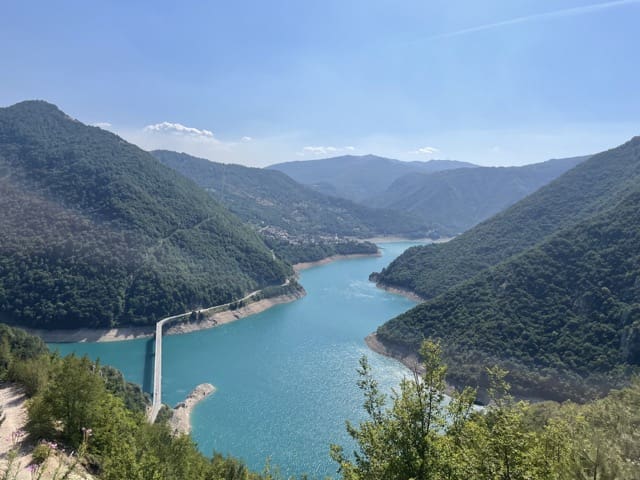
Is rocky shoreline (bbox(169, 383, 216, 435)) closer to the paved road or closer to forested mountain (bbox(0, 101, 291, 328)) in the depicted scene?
the paved road

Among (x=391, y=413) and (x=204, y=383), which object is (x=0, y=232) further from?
(x=391, y=413)

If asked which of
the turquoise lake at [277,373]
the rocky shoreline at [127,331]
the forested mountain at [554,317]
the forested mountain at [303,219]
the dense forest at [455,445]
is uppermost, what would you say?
the forested mountain at [303,219]

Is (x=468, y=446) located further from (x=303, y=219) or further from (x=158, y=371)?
(x=303, y=219)

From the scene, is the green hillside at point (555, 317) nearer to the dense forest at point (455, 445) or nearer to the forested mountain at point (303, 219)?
the dense forest at point (455, 445)

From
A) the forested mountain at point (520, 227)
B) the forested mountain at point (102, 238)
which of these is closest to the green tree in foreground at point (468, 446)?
the forested mountain at point (102, 238)

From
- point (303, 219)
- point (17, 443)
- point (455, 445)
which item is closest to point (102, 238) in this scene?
point (17, 443)
